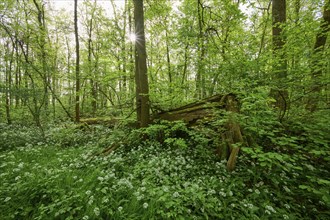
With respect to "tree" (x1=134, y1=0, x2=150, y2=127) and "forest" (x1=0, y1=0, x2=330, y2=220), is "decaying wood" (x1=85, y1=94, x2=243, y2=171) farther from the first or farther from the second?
"tree" (x1=134, y1=0, x2=150, y2=127)

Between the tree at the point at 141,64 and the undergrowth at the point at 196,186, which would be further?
the tree at the point at 141,64

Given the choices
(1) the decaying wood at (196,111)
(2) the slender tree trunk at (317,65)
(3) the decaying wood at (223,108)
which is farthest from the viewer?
(1) the decaying wood at (196,111)

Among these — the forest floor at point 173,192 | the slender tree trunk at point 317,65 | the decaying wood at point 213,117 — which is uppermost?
the slender tree trunk at point 317,65

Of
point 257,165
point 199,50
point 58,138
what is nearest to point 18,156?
point 58,138

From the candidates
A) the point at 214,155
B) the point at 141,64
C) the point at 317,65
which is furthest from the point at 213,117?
the point at 141,64

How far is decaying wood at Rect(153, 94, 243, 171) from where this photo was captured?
12.4 ft

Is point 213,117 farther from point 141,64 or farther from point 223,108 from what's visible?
point 141,64

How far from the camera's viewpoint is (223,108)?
479cm

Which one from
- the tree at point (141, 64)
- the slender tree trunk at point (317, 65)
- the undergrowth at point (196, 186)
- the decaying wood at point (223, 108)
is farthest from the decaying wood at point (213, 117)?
the slender tree trunk at point (317, 65)

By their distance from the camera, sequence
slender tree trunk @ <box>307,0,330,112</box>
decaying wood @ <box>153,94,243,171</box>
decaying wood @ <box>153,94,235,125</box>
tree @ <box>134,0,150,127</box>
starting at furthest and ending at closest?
tree @ <box>134,0,150,127</box> < decaying wood @ <box>153,94,235,125</box> < decaying wood @ <box>153,94,243,171</box> < slender tree trunk @ <box>307,0,330,112</box>

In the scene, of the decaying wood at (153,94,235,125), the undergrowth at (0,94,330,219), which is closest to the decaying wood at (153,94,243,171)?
the decaying wood at (153,94,235,125)

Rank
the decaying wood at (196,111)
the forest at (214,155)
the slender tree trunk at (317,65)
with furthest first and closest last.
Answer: the decaying wood at (196,111)
the slender tree trunk at (317,65)
the forest at (214,155)

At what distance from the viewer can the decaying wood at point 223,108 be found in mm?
3770

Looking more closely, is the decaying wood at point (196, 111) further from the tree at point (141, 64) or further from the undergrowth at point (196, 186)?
the undergrowth at point (196, 186)
